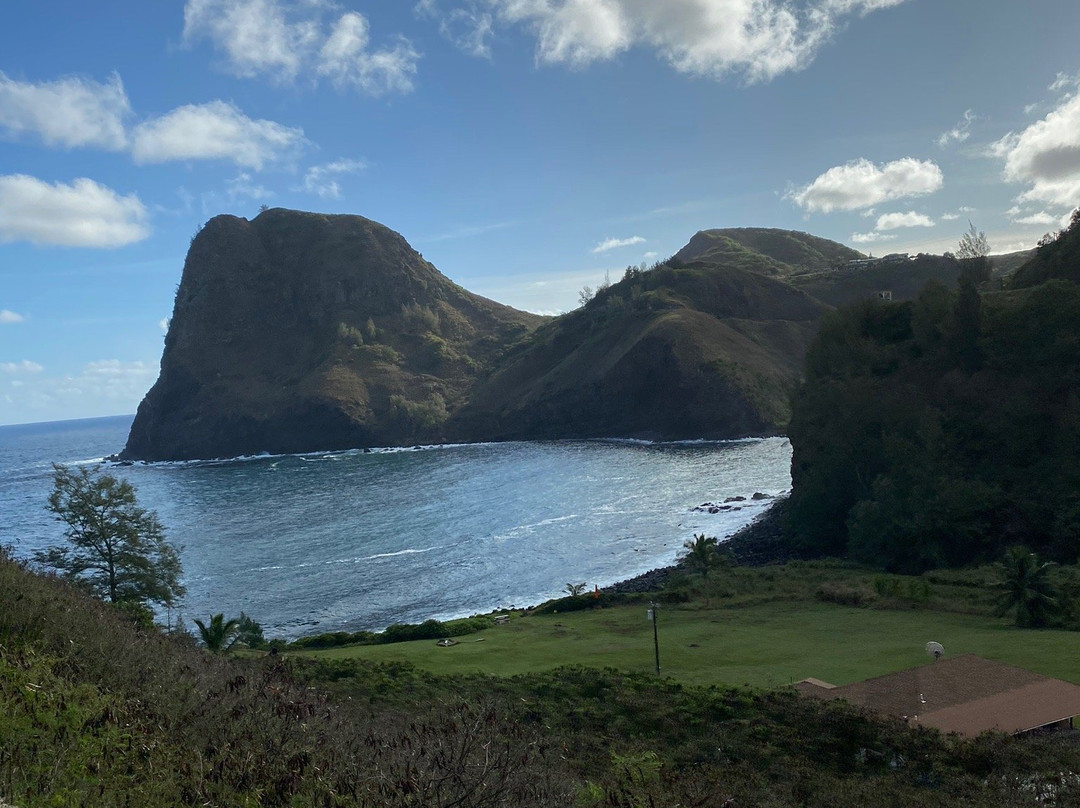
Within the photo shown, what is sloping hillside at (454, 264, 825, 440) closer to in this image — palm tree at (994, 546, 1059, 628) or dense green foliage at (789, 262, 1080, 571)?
dense green foliage at (789, 262, 1080, 571)

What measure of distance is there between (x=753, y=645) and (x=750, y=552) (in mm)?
26826

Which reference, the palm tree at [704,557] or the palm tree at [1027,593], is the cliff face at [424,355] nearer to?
the palm tree at [704,557]

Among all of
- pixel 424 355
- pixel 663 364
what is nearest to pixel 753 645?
pixel 663 364

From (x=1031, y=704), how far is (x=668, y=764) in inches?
326

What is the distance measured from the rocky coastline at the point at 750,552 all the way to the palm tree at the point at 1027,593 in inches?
710

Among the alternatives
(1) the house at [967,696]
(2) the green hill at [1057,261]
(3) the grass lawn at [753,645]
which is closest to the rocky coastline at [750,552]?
(3) the grass lawn at [753,645]

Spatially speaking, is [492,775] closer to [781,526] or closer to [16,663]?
[16,663]

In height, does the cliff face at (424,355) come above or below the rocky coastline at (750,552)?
above

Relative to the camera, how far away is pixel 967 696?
669 inches

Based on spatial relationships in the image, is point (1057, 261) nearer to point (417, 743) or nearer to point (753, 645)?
point (753, 645)

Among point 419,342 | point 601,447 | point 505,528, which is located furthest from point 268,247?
point 505,528

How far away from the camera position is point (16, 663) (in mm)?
8758

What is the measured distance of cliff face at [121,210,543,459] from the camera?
483 feet

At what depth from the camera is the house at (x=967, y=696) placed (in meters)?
15.7
